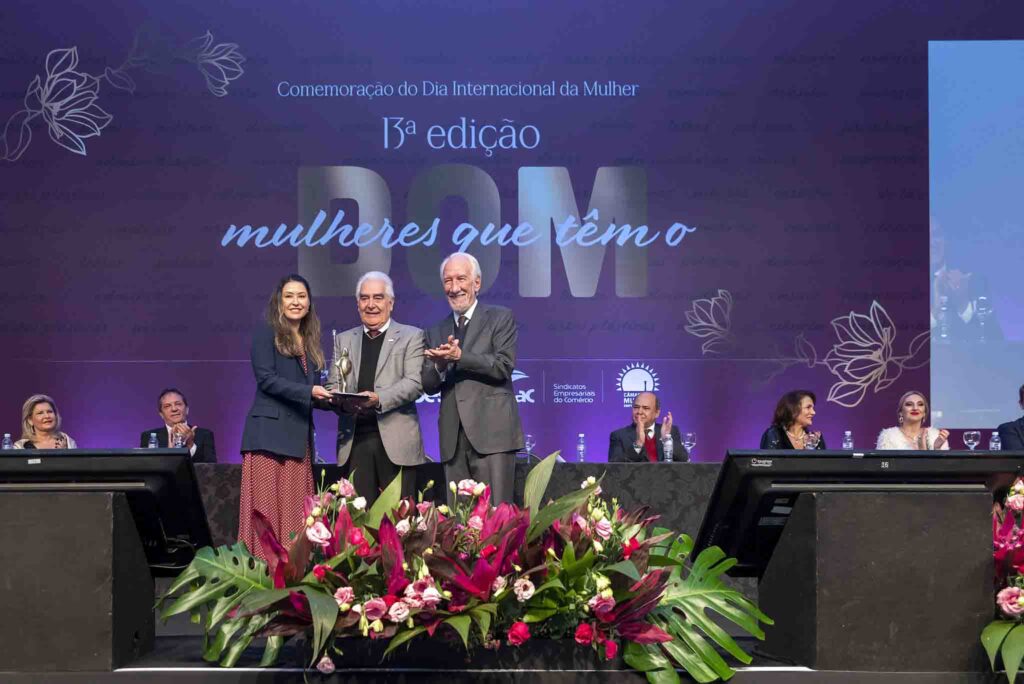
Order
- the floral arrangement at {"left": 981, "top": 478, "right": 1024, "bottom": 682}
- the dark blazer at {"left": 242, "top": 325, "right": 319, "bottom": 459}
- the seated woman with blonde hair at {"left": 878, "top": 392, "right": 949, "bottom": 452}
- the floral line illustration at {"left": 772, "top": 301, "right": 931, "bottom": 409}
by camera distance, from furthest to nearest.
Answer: the floral line illustration at {"left": 772, "top": 301, "right": 931, "bottom": 409}
the seated woman with blonde hair at {"left": 878, "top": 392, "right": 949, "bottom": 452}
the dark blazer at {"left": 242, "top": 325, "right": 319, "bottom": 459}
the floral arrangement at {"left": 981, "top": 478, "right": 1024, "bottom": 682}

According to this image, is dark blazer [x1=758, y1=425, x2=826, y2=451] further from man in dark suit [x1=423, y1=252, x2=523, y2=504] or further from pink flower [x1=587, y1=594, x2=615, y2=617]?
pink flower [x1=587, y1=594, x2=615, y2=617]

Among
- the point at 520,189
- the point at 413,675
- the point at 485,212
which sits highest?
the point at 520,189

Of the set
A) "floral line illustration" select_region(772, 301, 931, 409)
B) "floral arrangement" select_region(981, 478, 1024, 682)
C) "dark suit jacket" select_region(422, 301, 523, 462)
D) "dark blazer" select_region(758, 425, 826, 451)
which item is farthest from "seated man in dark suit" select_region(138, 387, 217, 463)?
"floral arrangement" select_region(981, 478, 1024, 682)

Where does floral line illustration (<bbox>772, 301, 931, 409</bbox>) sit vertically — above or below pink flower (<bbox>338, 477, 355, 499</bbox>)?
above

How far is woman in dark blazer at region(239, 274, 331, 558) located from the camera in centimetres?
403

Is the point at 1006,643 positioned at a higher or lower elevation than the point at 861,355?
lower

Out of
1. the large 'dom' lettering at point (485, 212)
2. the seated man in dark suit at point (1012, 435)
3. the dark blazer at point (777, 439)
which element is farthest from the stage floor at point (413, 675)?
the large 'dom' lettering at point (485, 212)

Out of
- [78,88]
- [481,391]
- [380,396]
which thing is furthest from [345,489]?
[78,88]

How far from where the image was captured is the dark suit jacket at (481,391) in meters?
4.13

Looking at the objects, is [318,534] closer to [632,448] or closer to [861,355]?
[632,448]

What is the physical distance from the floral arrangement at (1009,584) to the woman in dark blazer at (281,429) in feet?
8.29

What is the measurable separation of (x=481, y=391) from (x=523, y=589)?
99.5 inches

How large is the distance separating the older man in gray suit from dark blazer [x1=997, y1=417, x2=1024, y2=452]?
318 centimetres

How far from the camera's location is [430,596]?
1.62 m
